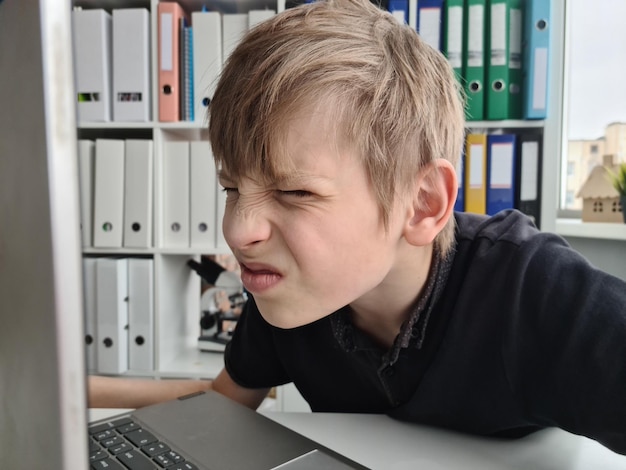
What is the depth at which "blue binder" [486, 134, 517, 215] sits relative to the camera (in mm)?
1525

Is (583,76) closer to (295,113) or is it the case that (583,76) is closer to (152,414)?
(295,113)

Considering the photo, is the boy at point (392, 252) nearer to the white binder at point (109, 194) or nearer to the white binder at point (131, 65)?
the white binder at point (109, 194)

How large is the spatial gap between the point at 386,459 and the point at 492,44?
1.38m

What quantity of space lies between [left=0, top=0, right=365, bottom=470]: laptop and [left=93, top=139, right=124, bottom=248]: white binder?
1.49m

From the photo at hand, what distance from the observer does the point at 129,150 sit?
1.60m

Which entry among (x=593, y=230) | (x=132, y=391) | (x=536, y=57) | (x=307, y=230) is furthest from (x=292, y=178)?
(x=593, y=230)

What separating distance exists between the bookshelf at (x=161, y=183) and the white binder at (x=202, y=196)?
5cm

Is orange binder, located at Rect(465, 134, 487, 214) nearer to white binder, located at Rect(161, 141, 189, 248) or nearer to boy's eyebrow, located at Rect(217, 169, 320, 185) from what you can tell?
white binder, located at Rect(161, 141, 189, 248)

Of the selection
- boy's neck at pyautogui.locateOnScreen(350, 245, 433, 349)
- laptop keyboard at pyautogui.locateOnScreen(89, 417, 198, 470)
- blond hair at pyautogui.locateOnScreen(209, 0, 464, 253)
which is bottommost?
laptop keyboard at pyautogui.locateOnScreen(89, 417, 198, 470)

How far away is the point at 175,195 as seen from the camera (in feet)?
5.37

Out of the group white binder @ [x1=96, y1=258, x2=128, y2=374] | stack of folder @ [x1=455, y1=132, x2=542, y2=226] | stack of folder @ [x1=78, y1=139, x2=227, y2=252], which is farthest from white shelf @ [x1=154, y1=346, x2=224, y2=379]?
stack of folder @ [x1=455, y1=132, x2=542, y2=226]

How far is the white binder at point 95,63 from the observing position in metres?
1.56

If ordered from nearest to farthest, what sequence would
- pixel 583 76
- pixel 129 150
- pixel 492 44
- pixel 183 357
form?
1. pixel 492 44
2. pixel 129 150
3. pixel 183 357
4. pixel 583 76

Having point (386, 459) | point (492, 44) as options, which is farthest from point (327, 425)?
point (492, 44)
